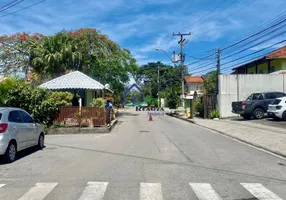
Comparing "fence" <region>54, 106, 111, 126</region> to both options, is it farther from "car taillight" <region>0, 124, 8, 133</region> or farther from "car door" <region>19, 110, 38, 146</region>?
"car taillight" <region>0, 124, 8, 133</region>

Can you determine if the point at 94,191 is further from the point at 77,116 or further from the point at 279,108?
the point at 279,108

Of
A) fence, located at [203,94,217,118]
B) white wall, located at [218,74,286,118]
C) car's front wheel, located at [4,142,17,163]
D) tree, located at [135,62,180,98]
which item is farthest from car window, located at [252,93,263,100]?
tree, located at [135,62,180,98]

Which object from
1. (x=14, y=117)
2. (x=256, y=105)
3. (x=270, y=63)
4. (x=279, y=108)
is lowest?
(x=14, y=117)

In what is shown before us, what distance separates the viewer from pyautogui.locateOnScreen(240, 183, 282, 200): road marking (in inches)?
237

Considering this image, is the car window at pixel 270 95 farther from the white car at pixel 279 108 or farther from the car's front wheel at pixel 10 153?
the car's front wheel at pixel 10 153

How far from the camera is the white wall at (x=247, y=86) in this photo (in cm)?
2744

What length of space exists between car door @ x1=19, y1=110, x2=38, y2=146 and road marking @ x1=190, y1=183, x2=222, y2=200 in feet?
21.0

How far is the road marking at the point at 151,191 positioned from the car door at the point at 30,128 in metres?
5.64

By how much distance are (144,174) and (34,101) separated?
1210 cm

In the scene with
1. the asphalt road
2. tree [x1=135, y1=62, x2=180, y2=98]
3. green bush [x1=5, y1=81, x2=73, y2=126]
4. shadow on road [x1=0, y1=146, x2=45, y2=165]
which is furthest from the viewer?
tree [x1=135, y1=62, x2=180, y2=98]

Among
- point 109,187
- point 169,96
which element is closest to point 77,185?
point 109,187

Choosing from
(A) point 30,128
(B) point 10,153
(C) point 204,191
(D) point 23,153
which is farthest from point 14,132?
(C) point 204,191

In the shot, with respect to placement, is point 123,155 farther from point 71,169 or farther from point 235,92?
point 235,92

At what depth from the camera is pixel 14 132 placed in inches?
386
